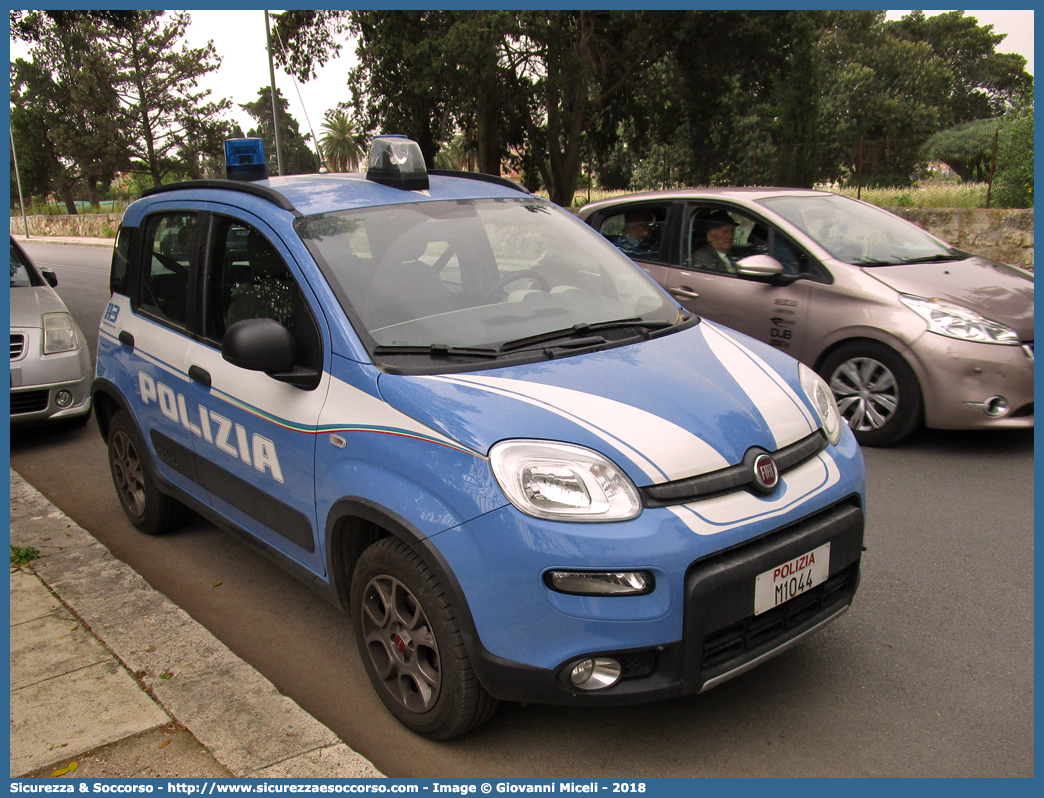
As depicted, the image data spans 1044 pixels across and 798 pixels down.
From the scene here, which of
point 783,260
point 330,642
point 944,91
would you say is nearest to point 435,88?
point 783,260

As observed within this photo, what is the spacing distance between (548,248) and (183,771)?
2483 mm

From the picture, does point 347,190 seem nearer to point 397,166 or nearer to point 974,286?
point 397,166

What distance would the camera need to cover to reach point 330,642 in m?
3.54

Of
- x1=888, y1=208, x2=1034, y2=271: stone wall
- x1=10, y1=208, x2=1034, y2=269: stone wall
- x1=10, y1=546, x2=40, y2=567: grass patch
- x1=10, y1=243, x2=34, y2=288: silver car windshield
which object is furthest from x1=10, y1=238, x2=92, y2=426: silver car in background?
x1=10, y1=208, x2=1034, y2=269: stone wall

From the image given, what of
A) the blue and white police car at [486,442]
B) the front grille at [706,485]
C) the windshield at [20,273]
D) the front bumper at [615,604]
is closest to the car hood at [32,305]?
the windshield at [20,273]

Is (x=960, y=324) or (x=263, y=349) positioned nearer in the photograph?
(x=263, y=349)

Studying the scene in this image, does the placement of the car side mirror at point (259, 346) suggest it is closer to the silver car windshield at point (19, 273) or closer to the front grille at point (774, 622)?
the front grille at point (774, 622)

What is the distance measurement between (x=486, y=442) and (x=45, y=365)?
5.32 meters

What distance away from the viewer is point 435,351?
293 centimetres

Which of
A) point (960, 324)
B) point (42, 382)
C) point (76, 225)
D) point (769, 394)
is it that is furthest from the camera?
point (76, 225)

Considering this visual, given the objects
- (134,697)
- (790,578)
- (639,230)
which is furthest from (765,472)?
(639,230)

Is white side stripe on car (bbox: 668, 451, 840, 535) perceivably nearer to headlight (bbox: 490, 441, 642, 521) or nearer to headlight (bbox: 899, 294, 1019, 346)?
headlight (bbox: 490, 441, 642, 521)

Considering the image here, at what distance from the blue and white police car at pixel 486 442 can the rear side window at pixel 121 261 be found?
0.63 meters

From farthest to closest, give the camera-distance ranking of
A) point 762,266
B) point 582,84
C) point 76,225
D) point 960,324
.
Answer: point 76,225, point 582,84, point 762,266, point 960,324
